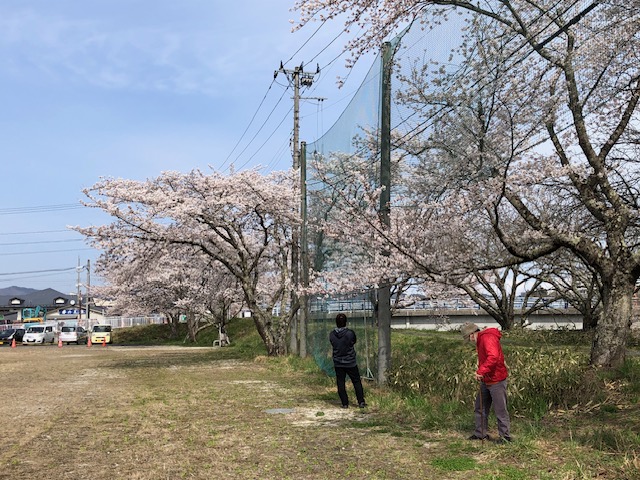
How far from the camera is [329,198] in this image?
1495 cm

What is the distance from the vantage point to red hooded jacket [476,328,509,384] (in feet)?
23.0

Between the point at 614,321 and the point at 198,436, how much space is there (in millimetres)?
7070

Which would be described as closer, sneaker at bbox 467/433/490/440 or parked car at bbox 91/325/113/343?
sneaker at bbox 467/433/490/440

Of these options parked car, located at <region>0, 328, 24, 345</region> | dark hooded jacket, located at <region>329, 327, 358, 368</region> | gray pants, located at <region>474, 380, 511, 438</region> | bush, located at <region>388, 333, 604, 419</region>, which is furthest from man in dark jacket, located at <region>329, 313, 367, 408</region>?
parked car, located at <region>0, 328, 24, 345</region>

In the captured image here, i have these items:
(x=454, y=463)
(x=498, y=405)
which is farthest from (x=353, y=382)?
(x=454, y=463)

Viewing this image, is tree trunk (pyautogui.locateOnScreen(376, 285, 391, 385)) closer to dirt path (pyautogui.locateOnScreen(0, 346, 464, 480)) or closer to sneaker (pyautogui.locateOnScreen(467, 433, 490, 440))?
dirt path (pyautogui.locateOnScreen(0, 346, 464, 480))

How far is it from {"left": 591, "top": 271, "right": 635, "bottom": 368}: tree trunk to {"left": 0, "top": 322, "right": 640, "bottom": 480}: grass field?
5.59 ft

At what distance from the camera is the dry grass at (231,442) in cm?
628

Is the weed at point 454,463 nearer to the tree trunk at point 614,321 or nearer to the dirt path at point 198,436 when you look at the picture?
the dirt path at point 198,436

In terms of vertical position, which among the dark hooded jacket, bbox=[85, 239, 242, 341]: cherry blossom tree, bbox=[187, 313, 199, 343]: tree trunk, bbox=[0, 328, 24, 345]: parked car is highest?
bbox=[85, 239, 242, 341]: cherry blossom tree

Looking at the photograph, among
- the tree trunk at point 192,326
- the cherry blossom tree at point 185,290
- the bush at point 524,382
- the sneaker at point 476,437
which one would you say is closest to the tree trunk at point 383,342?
the bush at point 524,382

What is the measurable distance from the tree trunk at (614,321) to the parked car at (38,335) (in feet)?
173

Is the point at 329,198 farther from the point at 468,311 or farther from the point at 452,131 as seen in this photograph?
the point at 468,311

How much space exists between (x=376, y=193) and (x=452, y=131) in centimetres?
181
